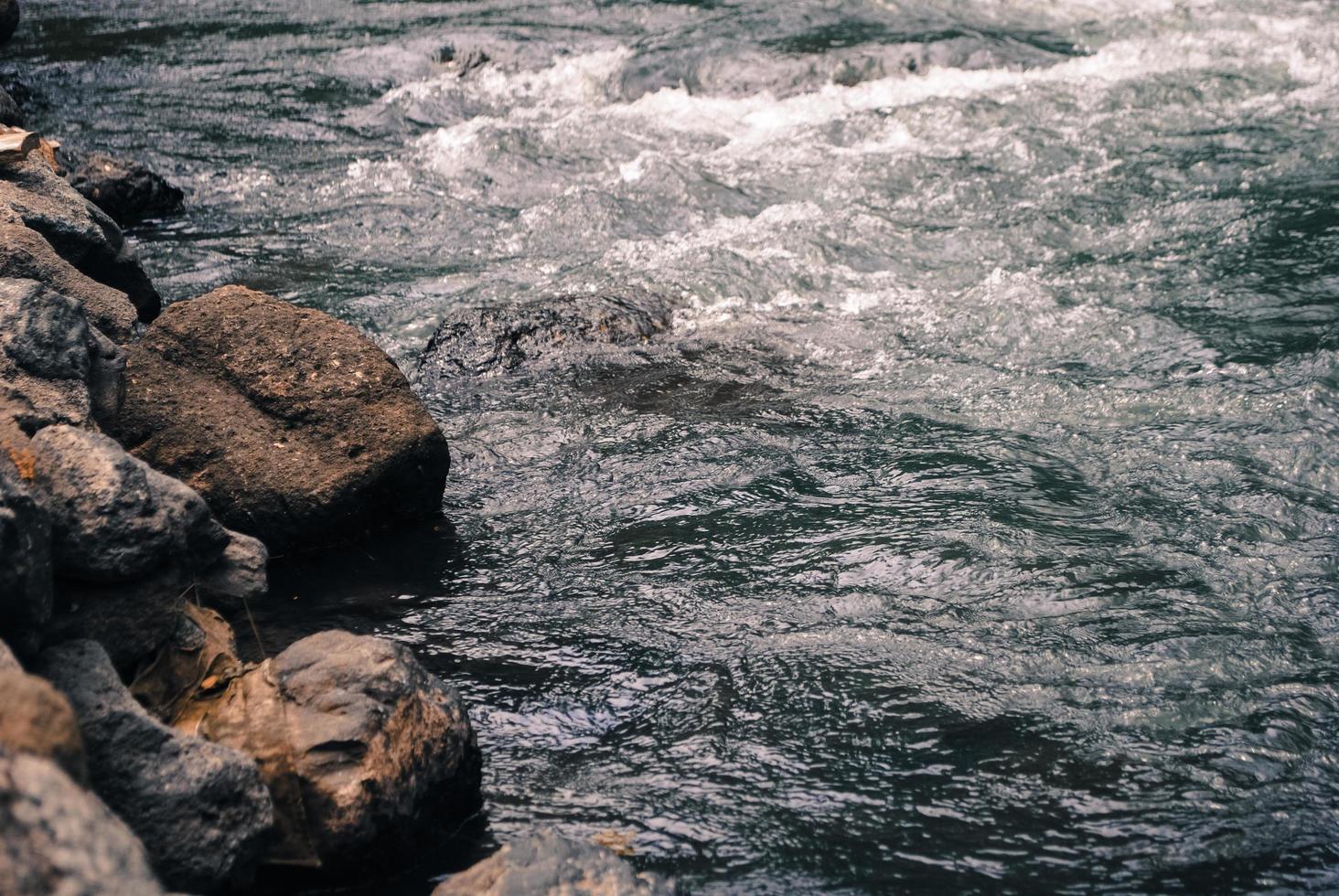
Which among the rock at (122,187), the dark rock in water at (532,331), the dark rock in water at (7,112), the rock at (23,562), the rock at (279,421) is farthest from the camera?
the rock at (122,187)

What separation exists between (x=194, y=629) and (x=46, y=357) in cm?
108

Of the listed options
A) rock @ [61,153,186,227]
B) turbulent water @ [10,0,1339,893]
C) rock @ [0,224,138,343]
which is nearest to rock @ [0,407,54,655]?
turbulent water @ [10,0,1339,893]

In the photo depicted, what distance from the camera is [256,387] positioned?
5.35 m

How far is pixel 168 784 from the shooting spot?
318cm

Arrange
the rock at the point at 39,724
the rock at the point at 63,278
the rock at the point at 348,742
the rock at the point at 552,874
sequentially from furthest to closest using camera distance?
the rock at the point at 63,278, the rock at the point at 348,742, the rock at the point at 552,874, the rock at the point at 39,724

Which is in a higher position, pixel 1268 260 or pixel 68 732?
pixel 68 732

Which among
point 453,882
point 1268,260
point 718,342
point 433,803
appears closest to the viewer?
point 453,882

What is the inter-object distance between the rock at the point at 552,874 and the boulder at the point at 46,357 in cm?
198

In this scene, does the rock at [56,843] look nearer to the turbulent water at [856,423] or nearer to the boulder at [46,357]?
the turbulent water at [856,423]

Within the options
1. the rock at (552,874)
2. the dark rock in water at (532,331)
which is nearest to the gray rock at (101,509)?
the rock at (552,874)

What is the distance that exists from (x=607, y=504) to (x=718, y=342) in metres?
2.03

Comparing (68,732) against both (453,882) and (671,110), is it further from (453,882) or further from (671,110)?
(671,110)

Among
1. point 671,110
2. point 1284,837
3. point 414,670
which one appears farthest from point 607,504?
point 671,110

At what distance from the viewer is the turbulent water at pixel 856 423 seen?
3.88 meters
